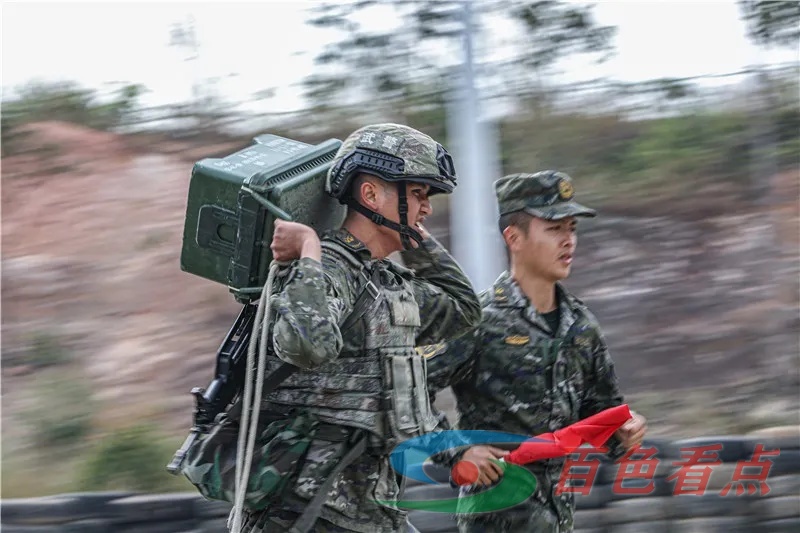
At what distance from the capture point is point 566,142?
8.15 m

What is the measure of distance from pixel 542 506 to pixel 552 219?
3.26 ft

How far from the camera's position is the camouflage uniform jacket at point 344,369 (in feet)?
9.14

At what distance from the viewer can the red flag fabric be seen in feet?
11.7

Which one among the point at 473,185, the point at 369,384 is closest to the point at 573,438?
the point at 369,384

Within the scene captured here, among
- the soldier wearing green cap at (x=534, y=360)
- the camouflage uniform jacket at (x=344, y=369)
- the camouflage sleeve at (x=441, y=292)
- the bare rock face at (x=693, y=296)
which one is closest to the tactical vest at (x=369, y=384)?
the camouflage uniform jacket at (x=344, y=369)

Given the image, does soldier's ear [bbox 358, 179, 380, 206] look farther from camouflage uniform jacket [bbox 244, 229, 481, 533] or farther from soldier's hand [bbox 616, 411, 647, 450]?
soldier's hand [bbox 616, 411, 647, 450]

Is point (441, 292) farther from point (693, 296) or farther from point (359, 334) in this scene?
point (693, 296)

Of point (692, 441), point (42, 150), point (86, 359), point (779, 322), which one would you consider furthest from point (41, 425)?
point (779, 322)

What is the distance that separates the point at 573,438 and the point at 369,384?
907mm

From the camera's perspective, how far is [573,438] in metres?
3.58

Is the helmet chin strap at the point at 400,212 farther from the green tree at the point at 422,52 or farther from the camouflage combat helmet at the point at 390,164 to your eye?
the green tree at the point at 422,52

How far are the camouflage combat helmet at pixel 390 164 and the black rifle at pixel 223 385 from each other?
1.44 feet

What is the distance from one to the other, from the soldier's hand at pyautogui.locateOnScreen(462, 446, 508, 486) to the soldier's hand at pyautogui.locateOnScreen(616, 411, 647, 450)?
421mm

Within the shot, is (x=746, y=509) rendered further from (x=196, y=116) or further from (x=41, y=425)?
(x=196, y=116)
